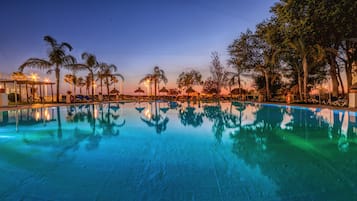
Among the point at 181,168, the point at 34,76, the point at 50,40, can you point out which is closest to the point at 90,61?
the point at 34,76

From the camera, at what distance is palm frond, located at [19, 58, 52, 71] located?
17.9m

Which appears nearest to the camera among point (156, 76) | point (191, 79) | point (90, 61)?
point (90, 61)

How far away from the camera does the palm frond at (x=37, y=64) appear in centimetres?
1791

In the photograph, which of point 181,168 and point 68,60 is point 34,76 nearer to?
point 68,60

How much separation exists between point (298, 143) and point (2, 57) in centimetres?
2852

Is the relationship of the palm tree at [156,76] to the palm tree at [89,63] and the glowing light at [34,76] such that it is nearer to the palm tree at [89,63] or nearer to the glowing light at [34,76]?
the palm tree at [89,63]

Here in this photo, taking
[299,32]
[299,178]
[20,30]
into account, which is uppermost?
[20,30]

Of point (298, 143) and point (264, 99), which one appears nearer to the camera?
point (298, 143)

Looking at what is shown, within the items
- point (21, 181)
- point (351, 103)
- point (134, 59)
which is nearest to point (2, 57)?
point (134, 59)

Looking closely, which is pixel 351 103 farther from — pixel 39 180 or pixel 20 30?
pixel 20 30

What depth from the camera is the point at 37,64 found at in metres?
18.1

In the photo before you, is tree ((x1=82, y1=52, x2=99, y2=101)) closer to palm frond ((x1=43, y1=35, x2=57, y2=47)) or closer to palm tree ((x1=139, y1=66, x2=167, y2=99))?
palm frond ((x1=43, y1=35, x2=57, y2=47))

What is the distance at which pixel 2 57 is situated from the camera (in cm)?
2173

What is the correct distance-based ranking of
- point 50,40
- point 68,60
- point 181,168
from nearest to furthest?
1. point 181,168
2. point 50,40
3. point 68,60
